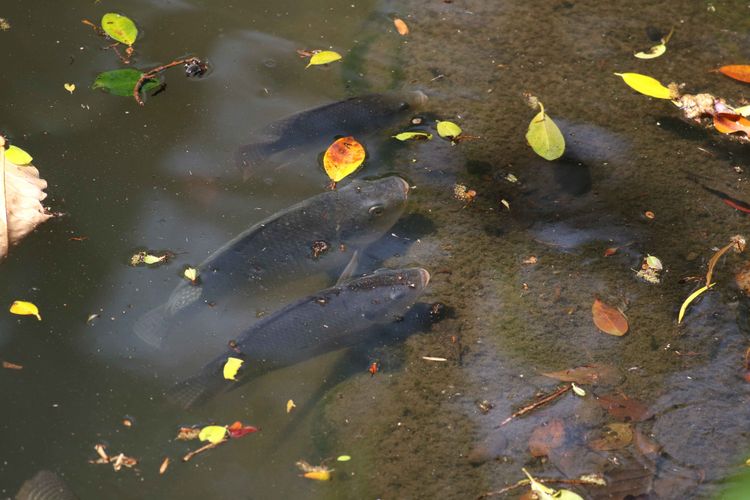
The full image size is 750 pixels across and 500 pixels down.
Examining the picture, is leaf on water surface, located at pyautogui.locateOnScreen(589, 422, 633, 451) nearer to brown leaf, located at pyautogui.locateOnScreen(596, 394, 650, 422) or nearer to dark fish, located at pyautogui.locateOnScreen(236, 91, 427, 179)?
brown leaf, located at pyautogui.locateOnScreen(596, 394, 650, 422)

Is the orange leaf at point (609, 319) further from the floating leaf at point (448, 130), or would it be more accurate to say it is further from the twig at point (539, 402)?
the floating leaf at point (448, 130)

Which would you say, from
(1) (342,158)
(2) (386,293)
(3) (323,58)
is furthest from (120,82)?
(2) (386,293)

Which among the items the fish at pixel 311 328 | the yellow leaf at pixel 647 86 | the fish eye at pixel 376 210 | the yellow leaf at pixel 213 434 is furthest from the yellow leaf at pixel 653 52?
the yellow leaf at pixel 213 434

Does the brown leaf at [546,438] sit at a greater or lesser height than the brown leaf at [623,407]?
lesser

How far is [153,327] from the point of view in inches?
131

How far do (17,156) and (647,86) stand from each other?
11.4 feet

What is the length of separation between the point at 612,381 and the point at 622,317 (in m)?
0.35

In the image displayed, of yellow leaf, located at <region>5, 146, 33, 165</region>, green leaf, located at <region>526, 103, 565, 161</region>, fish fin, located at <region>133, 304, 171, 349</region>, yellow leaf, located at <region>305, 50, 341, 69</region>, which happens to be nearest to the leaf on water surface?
green leaf, located at <region>526, 103, 565, 161</region>

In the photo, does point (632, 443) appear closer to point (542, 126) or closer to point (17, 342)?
point (542, 126)

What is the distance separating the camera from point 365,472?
3023 mm

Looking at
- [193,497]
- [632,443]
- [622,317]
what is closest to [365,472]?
[193,497]

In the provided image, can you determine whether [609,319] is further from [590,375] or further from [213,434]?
[213,434]

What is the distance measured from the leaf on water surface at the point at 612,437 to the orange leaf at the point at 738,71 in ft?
8.20

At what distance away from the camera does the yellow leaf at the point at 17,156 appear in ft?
12.2
